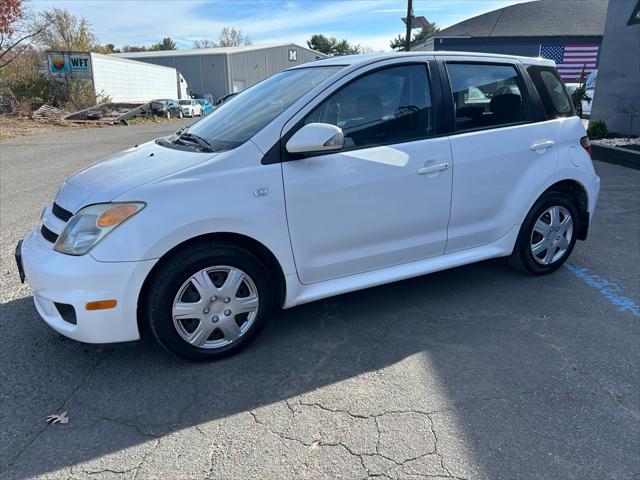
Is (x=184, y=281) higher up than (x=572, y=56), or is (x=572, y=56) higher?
(x=572, y=56)

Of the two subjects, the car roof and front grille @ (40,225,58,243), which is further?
the car roof

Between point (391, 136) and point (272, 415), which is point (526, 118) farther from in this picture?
point (272, 415)

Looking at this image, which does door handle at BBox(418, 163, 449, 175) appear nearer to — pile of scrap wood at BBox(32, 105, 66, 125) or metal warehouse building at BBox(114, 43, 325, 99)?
pile of scrap wood at BBox(32, 105, 66, 125)

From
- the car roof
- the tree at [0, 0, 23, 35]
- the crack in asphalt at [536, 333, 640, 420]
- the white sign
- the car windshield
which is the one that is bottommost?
the crack in asphalt at [536, 333, 640, 420]

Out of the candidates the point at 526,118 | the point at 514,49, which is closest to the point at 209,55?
the point at 514,49

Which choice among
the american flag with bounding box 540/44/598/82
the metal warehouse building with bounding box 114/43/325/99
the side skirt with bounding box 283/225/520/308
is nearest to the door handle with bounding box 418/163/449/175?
the side skirt with bounding box 283/225/520/308

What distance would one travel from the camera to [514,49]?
36594 millimetres

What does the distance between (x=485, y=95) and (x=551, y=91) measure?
2.51 ft

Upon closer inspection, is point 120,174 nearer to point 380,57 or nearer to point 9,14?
point 380,57

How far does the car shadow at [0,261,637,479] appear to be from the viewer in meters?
2.40

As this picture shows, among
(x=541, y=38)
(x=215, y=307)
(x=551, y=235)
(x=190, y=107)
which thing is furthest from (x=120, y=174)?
(x=541, y=38)

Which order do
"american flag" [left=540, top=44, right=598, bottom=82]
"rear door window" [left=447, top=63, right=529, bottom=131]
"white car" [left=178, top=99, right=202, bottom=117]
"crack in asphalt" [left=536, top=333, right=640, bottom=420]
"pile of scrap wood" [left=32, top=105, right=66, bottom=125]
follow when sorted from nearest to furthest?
"crack in asphalt" [left=536, top=333, right=640, bottom=420] < "rear door window" [left=447, top=63, right=529, bottom=131] < "pile of scrap wood" [left=32, top=105, right=66, bottom=125] < "american flag" [left=540, top=44, right=598, bottom=82] < "white car" [left=178, top=99, right=202, bottom=117]

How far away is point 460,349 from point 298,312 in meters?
1.22

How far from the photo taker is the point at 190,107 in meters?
38.2
